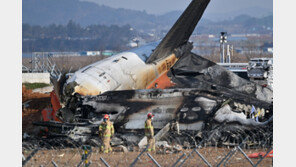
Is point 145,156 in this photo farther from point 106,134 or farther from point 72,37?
point 72,37

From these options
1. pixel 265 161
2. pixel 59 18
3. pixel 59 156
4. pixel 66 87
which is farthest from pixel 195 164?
pixel 59 18

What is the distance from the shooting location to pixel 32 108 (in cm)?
3325

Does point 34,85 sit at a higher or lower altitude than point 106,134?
higher

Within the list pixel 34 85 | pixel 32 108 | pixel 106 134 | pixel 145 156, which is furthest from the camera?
pixel 34 85

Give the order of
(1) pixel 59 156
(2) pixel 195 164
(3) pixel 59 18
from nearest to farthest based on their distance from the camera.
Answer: (2) pixel 195 164 < (1) pixel 59 156 < (3) pixel 59 18

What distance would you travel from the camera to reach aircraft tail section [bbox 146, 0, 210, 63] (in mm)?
27703

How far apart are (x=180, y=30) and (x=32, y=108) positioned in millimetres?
12339

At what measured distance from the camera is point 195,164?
1492 centimetres

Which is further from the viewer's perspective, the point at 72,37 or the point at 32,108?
the point at 72,37

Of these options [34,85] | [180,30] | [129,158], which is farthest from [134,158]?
[34,85]

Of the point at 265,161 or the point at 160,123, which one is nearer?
the point at 265,161
